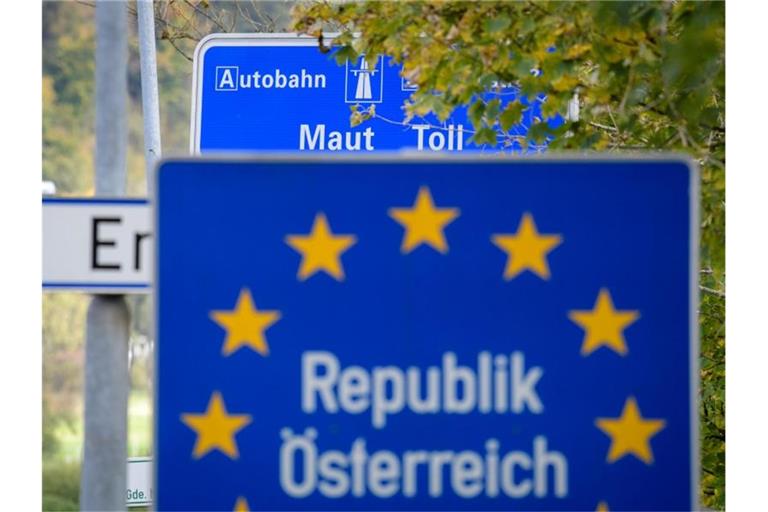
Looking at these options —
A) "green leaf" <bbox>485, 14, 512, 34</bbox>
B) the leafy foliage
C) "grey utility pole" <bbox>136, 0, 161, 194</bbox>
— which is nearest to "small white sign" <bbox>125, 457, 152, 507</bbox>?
"grey utility pole" <bbox>136, 0, 161, 194</bbox>

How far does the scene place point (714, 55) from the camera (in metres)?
4.77

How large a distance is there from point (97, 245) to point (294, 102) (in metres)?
4.22

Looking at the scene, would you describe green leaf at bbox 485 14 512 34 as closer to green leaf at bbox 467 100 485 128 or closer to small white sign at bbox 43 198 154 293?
green leaf at bbox 467 100 485 128

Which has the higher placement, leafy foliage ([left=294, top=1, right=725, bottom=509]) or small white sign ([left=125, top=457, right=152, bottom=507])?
leafy foliage ([left=294, top=1, right=725, bottom=509])

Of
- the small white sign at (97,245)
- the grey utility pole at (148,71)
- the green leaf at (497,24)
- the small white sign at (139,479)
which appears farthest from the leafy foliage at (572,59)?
the small white sign at (139,479)

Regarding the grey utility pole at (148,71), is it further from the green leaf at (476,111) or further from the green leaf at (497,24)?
the green leaf at (497,24)

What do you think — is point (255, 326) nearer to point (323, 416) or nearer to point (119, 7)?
point (323, 416)

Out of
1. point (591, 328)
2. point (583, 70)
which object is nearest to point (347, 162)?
point (591, 328)

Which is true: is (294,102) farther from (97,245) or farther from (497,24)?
(97,245)

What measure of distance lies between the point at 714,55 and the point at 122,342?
2.19 meters

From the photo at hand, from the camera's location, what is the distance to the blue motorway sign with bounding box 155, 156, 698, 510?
118 inches

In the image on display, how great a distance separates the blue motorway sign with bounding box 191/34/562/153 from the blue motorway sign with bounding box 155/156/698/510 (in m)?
4.51

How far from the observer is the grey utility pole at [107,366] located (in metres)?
3.49

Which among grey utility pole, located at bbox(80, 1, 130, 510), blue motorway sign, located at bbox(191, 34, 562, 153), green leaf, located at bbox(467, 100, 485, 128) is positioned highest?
blue motorway sign, located at bbox(191, 34, 562, 153)
